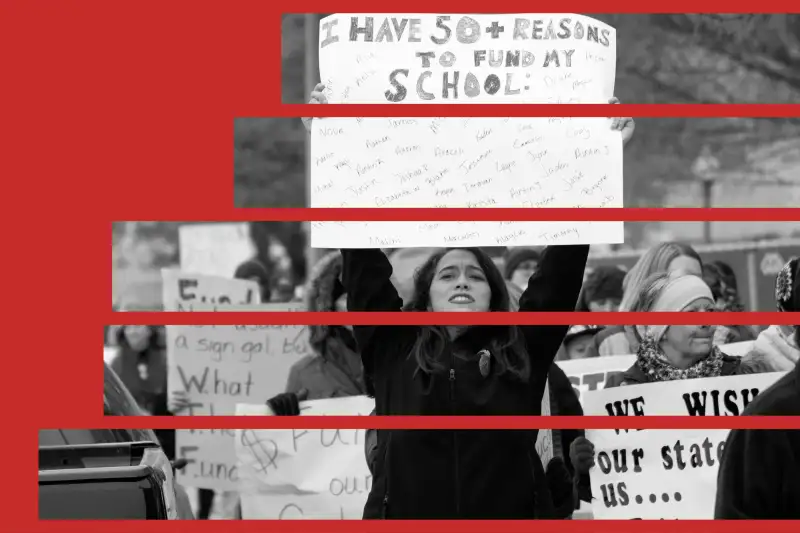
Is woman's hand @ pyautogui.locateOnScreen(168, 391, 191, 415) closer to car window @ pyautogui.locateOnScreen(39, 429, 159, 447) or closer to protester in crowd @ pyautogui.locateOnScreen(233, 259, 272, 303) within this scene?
car window @ pyautogui.locateOnScreen(39, 429, 159, 447)

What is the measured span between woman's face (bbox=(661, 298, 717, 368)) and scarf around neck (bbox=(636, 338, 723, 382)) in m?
0.02

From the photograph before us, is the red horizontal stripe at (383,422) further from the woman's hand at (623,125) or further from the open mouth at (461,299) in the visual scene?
the woman's hand at (623,125)

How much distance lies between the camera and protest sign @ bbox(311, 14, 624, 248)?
3.79 meters

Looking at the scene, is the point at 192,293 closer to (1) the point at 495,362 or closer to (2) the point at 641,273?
(1) the point at 495,362

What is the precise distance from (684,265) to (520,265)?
0.58m

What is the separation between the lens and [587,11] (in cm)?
387

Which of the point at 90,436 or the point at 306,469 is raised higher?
the point at 90,436

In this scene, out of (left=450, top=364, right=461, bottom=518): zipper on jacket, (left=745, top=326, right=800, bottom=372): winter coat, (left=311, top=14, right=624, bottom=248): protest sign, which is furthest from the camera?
(left=745, top=326, right=800, bottom=372): winter coat

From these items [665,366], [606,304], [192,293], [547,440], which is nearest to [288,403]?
[192,293]

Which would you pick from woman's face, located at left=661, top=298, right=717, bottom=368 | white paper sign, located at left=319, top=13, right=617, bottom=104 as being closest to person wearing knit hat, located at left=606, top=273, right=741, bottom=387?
woman's face, located at left=661, top=298, right=717, bottom=368

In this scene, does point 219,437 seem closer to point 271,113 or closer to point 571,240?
point 271,113

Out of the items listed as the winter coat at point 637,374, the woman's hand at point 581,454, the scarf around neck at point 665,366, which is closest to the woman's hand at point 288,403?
the woman's hand at point 581,454

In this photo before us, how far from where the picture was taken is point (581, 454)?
12.9 feet

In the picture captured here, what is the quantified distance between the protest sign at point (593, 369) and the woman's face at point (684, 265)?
341mm
